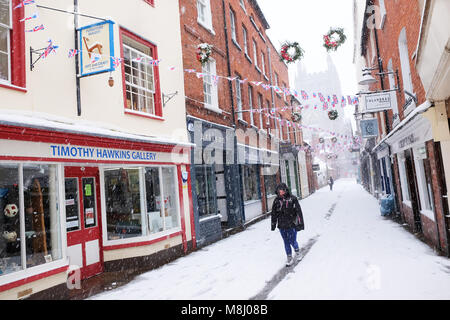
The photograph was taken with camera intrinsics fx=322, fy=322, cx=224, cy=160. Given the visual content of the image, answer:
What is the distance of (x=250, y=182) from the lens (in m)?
14.9

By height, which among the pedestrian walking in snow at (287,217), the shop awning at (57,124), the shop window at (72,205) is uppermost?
the shop awning at (57,124)

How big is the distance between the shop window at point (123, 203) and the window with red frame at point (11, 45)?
Result: 9.75ft

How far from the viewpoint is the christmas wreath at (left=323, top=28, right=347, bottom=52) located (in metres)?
8.95

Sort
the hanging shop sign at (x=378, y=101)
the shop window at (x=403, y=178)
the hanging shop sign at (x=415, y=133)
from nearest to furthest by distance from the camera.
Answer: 1. the hanging shop sign at (x=415, y=133)
2. the hanging shop sign at (x=378, y=101)
3. the shop window at (x=403, y=178)

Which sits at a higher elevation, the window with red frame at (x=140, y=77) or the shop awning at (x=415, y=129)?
the window with red frame at (x=140, y=77)

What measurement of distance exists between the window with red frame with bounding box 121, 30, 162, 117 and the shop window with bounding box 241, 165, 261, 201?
6.31 metres

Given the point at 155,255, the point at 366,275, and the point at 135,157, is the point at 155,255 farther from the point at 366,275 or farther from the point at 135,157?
the point at 366,275

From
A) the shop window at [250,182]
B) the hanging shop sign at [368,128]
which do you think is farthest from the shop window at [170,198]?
the hanging shop sign at [368,128]

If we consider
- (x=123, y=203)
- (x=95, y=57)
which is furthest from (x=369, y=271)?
(x=95, y=57)

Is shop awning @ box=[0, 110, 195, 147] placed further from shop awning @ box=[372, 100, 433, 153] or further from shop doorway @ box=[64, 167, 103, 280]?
shop awning @ box=[372, 100, 433, 153]

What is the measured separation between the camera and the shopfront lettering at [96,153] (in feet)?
18.3

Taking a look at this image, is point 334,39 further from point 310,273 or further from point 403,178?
point 310,273

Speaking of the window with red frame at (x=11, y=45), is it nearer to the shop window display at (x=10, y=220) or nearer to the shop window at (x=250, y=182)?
the shop window display at (x=10, y=220)

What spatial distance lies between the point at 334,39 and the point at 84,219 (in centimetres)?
796
